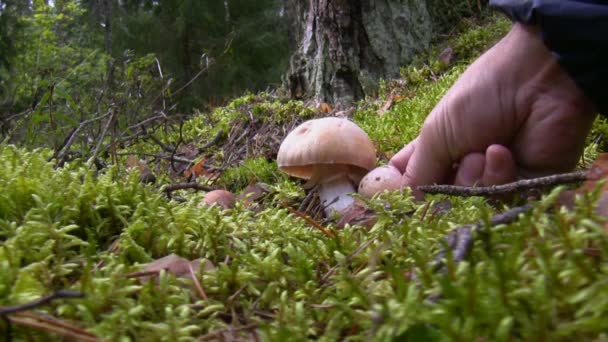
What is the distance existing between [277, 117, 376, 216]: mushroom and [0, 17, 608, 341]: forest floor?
2.43ft

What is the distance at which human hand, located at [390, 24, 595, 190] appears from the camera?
1.83m

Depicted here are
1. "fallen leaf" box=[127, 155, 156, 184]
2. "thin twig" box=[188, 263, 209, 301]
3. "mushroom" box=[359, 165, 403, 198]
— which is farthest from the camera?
"fallen leaf" box=[127, 155, 156, 184]

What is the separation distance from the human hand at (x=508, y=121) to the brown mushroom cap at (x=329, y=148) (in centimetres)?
37

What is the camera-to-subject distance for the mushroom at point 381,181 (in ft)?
7.09

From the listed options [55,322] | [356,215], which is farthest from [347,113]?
[55,322]

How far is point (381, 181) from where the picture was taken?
86.0 inches

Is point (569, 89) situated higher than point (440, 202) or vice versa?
point (569, 89)

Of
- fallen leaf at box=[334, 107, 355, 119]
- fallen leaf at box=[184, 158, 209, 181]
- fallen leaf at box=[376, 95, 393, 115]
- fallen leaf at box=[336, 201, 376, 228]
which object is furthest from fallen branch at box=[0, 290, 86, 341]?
fallen leaf at box=[334, 107, 355, 119]

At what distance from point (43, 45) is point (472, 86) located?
13416 millimetres

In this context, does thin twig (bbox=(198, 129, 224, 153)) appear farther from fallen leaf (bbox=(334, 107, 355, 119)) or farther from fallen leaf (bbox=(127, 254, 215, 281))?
fallen leaf (bbox=(127, 254, 215, 281))

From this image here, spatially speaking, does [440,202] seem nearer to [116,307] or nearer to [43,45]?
[116,307]

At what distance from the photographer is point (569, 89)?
183cm

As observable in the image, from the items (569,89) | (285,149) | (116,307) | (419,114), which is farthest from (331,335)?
(419,114)

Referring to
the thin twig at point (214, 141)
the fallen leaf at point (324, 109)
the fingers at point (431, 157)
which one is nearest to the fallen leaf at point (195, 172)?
the thin twig at point (214, 141)
